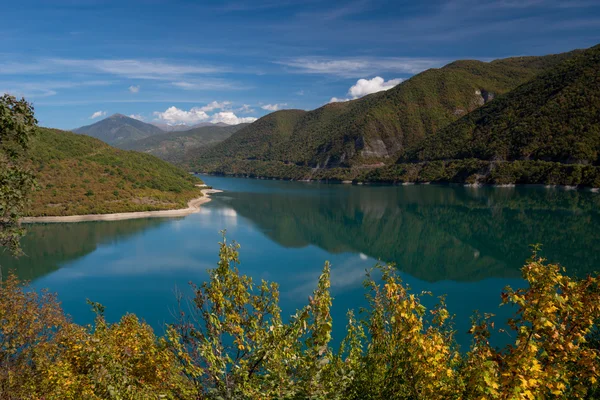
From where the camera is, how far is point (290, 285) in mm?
34094

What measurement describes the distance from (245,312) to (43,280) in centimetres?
3975

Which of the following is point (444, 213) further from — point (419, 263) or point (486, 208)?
point (419, 263)

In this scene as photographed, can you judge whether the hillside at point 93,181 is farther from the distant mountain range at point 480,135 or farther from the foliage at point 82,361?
the distant mountain range at point 480,135

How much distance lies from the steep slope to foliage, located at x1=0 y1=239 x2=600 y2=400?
109m

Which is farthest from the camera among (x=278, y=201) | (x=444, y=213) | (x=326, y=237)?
(x=278, y=201)

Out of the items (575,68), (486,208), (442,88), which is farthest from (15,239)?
(442,88)

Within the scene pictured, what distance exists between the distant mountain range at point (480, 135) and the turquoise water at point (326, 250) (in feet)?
72.5

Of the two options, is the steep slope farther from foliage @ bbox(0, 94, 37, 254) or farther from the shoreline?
foliage @ bbox(0, 94, 37, 254)

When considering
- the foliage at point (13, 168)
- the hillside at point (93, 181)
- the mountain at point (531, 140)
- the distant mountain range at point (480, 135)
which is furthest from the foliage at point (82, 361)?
the mountain at point (531, 140)

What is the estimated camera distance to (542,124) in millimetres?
109375

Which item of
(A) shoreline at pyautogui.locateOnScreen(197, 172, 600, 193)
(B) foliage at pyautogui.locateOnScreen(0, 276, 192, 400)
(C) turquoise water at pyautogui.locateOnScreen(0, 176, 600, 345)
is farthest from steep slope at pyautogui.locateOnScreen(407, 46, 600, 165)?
(B) foliage at pyautogui.locateOnScreen(0, 276, 192, 400)

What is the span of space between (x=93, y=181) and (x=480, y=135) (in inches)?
4712

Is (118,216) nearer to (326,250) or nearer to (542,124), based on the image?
(326,250)

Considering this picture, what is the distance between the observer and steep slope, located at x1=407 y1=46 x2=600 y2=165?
99000 mm
